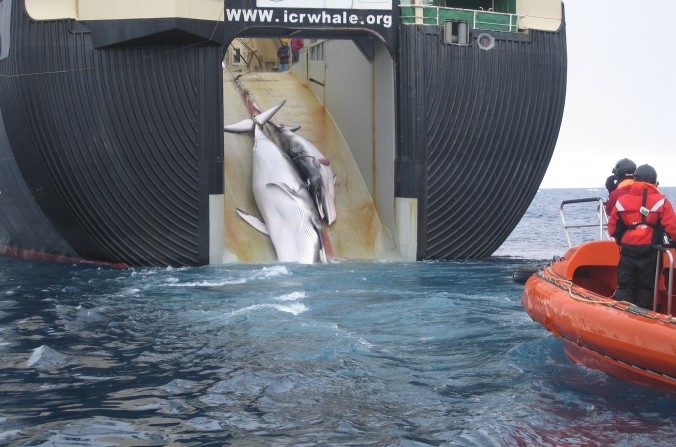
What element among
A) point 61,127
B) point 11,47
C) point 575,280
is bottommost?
point 575,280

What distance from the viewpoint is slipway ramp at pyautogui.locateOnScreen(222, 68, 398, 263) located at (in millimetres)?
16328

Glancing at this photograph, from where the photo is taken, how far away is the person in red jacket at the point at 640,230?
7.71 m

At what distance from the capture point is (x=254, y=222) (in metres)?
16.5

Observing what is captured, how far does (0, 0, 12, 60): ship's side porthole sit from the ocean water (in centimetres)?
481

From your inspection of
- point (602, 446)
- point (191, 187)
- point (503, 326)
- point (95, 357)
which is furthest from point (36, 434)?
point (191, 187)

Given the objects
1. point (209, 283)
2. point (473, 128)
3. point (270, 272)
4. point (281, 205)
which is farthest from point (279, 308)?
point (473, 128)

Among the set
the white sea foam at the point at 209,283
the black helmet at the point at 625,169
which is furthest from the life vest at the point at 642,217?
the white sea foam at the point at 209,283

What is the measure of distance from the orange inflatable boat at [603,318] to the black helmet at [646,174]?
615 mm

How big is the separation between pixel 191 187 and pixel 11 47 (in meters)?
3.49

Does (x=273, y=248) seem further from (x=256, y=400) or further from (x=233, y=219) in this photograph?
(x=256, y=400)

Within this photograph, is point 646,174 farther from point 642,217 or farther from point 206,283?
point 206,283

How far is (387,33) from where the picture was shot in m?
15.9

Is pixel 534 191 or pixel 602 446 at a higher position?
pixel 534 191

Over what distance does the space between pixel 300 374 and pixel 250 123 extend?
10.1m
